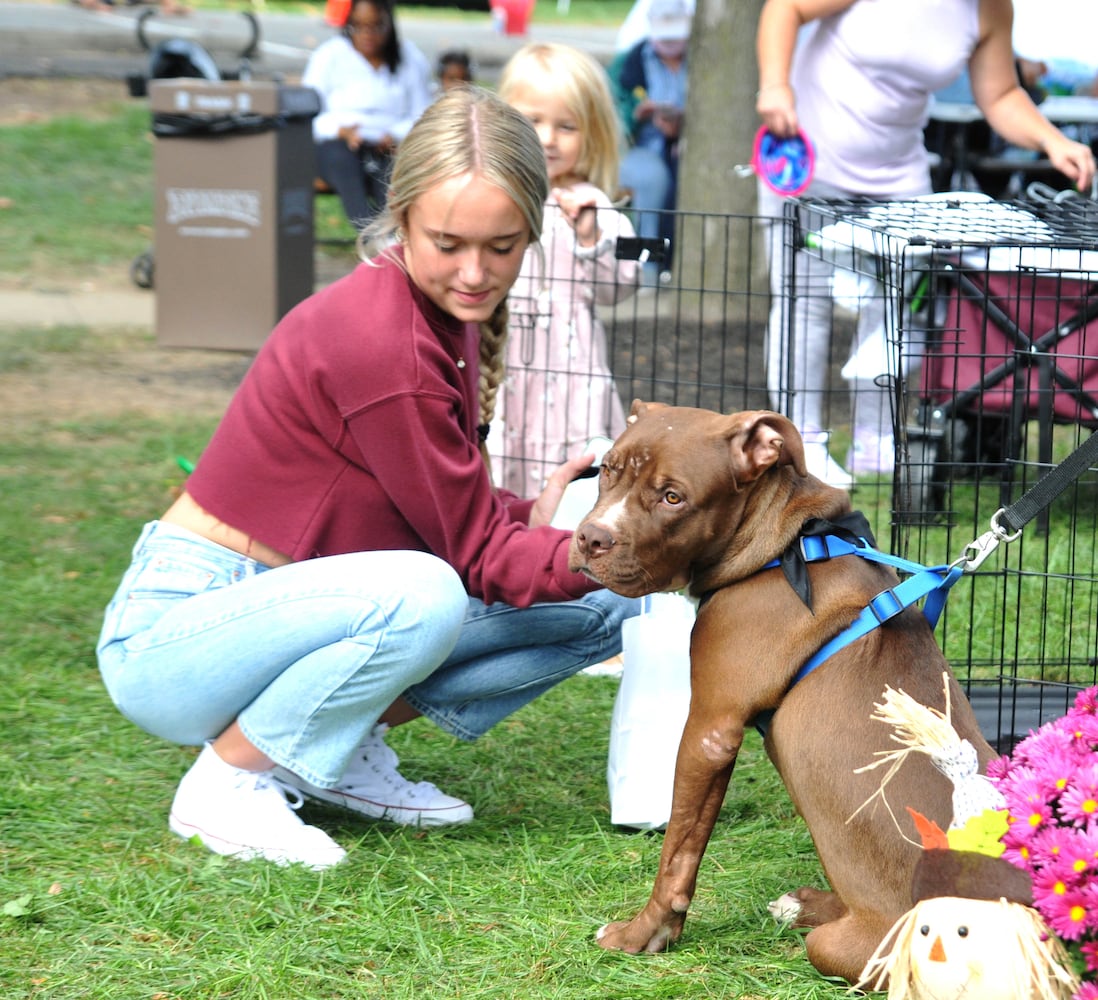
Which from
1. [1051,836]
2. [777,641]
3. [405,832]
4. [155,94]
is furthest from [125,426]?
[1051,836]

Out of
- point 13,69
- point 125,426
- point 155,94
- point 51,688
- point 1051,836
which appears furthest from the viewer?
point 13,69

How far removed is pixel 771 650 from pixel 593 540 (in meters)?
0.38

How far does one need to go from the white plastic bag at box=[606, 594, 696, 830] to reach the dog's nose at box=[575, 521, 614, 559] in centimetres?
76

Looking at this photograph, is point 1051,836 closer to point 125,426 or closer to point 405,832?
point 405,832

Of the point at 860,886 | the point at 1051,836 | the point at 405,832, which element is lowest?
the point at 405,832

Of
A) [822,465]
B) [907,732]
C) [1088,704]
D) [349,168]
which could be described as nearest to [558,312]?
[822,465]

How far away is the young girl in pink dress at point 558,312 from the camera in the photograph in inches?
186

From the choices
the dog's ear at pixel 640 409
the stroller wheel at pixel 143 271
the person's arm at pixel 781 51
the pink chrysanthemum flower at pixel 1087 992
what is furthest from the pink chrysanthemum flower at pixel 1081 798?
the stroller wheel at pixel 143 271

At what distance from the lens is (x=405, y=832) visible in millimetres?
3396

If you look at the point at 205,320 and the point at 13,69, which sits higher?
the point at 13,69

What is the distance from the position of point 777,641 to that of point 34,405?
546 centimetres

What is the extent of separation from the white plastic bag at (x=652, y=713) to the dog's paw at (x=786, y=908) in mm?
455

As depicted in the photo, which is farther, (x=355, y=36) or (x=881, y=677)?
(x=355, y=36)

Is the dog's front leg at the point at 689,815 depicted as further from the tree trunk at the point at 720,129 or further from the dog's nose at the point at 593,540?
the tree trunk at the point at 720,129
